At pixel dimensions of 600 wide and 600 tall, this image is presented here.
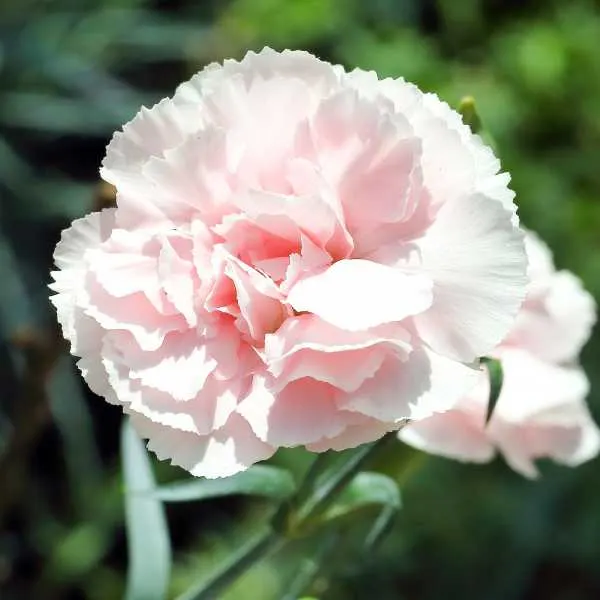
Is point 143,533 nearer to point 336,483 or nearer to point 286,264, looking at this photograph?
point 336,483

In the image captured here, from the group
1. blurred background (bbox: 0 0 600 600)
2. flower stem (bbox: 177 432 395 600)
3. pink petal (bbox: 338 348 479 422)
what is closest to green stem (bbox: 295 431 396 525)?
flower stem (bbox: 177 432 395 600)

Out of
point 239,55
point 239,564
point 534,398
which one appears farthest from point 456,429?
point 239,55

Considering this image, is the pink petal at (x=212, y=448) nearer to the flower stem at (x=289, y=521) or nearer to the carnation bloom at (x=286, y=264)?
the carnation bloom at (x=286, y=264)

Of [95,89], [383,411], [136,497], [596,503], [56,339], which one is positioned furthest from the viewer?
[95,89]

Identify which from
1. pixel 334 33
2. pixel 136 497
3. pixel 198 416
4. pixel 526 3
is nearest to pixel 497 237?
pixel 198 416

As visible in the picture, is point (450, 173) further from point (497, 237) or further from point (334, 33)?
point (334, 33)

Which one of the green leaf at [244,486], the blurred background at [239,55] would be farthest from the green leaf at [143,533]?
the blurred background at [239,55]
